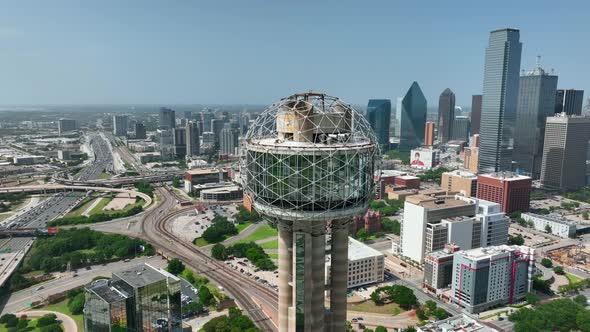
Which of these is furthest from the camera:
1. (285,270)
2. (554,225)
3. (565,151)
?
(565,151)

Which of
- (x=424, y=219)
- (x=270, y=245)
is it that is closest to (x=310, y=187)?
(x=424, y=219)

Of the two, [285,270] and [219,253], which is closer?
[285,270]

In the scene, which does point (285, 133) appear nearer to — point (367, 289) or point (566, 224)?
point (367, 289)

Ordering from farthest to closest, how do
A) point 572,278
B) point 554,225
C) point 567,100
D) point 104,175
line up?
1. point 567,100
2. point 104,175
3. point 554,225
4. point 572,278

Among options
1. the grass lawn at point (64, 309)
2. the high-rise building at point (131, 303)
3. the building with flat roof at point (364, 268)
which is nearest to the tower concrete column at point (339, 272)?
the high-rise building at point (131, 303)

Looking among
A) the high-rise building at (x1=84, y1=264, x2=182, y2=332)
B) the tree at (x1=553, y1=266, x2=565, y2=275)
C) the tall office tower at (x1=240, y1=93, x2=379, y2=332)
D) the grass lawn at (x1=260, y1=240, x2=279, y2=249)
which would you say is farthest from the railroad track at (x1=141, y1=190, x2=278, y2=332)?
the tree at (x1=553, y1=266, x2=565, y2=275)

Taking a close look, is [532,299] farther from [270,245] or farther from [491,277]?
[270,245]

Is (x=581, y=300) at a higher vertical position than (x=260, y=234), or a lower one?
higher
